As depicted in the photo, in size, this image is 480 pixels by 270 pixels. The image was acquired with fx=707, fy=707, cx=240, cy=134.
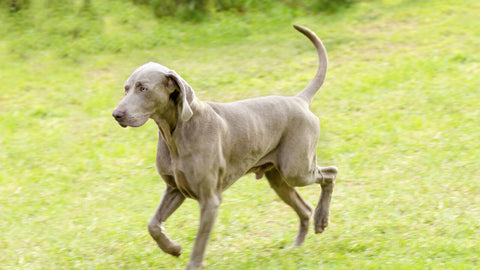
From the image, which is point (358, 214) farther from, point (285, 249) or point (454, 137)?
point (454, 137)

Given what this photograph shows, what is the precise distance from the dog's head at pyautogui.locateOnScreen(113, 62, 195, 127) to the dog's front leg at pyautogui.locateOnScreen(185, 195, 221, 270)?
742 mm

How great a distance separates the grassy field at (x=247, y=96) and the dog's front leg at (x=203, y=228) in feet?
1.94

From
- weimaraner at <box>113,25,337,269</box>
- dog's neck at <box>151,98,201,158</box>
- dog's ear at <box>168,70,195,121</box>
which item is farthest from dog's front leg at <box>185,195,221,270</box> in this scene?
dog's ear at <box>168,70,195,121</box>

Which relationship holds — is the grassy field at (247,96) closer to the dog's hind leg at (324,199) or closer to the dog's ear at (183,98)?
the dog's hind leg at (324,199)

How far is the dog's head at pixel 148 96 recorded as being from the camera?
4.93 metres

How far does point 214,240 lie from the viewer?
6.75 m

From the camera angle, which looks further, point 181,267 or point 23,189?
point 23,189

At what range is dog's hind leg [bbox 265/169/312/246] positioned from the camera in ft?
20.6

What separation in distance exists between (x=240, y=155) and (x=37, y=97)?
6.86 meters

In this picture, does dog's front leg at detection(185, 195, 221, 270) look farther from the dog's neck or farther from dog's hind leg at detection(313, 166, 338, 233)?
dog's hind leg at detection(313, 166, 338, 233)

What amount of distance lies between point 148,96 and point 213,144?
0.68 metres

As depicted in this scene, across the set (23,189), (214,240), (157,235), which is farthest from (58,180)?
(157,235)

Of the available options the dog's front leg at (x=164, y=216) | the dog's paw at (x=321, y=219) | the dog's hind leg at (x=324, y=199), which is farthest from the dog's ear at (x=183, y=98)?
the dog's paw at (x=321, y=219)

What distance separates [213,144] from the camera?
17.7ft
